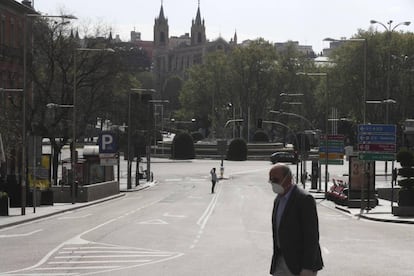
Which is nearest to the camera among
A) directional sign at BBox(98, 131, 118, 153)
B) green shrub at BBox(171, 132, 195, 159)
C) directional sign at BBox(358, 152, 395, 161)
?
directional sign at BBox(358, 152, 395, 161)

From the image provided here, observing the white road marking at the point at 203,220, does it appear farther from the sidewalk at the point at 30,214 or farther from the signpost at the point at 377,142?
the signpost at the point at 377,142

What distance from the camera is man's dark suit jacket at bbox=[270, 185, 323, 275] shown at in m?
8.21

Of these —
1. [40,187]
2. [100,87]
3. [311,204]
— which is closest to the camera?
[311,204]

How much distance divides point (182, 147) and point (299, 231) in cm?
11123

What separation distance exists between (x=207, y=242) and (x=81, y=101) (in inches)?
1747

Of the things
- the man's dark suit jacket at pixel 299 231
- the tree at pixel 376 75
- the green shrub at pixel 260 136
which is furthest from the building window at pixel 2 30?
the green shrub at pixel 260 136

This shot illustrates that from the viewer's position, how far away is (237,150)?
389 feet

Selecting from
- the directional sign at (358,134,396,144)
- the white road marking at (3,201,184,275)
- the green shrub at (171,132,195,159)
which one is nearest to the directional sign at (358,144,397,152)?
the directional sign at (358,134,396,144)

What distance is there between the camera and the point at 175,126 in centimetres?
19025

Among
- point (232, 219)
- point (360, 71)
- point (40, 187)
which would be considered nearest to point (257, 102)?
point (360, 71)

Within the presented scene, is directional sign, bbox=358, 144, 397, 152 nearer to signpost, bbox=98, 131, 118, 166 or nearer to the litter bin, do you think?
signpost, bbox=98, 131, 118, 166

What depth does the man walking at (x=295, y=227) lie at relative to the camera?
8.21m

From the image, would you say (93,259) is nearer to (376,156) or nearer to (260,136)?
(376,156)

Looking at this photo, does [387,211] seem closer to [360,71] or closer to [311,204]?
[311,204]
